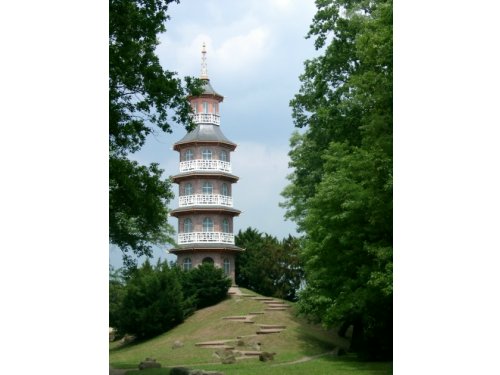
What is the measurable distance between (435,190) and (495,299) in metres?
1.03

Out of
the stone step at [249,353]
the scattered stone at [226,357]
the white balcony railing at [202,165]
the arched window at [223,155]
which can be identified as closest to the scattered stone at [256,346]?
the stone step at [249,353]

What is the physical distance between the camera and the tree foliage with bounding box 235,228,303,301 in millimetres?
27766

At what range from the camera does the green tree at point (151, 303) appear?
76.5ft

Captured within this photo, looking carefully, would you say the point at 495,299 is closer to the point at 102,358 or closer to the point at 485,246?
the point at 485,246

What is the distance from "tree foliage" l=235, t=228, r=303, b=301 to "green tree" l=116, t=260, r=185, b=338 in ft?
15.5

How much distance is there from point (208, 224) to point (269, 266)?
10.7 feet

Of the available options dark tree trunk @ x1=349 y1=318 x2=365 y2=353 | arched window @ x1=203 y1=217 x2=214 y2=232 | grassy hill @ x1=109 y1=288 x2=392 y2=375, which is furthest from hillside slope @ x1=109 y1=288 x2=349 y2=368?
arched window @ x1=203 y1=217 x2=214 y2=232

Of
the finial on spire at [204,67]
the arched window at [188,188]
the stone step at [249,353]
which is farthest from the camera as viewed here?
the arched window at [188,188]

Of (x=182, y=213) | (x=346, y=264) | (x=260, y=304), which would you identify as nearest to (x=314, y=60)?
(x=346, y=264)

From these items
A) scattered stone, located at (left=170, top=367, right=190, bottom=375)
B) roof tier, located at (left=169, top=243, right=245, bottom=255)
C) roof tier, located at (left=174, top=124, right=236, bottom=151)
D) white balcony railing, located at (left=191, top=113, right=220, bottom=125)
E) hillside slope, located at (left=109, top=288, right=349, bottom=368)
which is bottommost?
hillside slope, located at (left=109, top=288, right=349, bottom=368)

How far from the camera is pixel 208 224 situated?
28969mm

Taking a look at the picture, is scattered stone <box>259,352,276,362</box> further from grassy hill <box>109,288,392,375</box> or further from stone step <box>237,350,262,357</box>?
stone step <box>237,350,262,357</box>

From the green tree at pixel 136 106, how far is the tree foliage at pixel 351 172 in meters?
3.32

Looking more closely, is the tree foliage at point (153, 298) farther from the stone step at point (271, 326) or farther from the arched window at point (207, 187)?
the arched window at point (207, 187)
